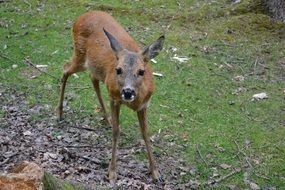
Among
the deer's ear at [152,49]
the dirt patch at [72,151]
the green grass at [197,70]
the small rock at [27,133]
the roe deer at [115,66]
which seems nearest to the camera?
the roe deer at [115,66]

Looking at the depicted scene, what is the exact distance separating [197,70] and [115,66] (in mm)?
2990

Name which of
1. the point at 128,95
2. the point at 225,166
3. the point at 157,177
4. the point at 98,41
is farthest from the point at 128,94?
the point at 225,166

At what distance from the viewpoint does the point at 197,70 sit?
A: 8.27 m

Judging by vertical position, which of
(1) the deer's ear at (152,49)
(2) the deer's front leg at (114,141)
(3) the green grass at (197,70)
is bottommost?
(3) the green grass at (197,70)

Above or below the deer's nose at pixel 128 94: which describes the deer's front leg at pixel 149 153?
below

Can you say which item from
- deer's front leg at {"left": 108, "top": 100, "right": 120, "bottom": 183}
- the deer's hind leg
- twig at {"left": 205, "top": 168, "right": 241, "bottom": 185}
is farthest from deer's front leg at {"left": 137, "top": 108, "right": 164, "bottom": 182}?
the deer's hind leg

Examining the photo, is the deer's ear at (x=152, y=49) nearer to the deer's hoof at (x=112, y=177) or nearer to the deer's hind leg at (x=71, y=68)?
the deer's hoof at (x=112, y=177)

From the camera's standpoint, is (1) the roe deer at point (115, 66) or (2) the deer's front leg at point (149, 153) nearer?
(1) the roe deer at point (115, 66)

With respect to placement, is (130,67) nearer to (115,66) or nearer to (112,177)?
(115,66)

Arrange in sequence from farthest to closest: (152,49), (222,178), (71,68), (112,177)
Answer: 1. (71,68)
2. (222,178)
3. (112,177)
4. (152,49)

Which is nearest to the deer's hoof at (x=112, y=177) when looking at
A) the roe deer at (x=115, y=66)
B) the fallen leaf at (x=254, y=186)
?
the roe deer at (x=115, y=66)

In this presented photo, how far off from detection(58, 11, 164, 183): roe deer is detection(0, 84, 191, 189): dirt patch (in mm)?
167

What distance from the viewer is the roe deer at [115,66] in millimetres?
5117

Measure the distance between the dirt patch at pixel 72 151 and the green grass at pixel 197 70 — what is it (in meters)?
0.21
